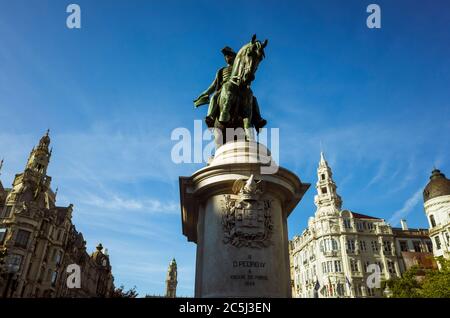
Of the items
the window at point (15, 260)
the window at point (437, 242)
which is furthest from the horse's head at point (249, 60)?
the window at point (437, 242)

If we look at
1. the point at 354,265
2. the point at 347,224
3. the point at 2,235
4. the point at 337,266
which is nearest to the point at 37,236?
the point at 2,235

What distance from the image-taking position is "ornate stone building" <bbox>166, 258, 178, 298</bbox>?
119 metres

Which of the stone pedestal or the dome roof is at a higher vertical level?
the dome roof

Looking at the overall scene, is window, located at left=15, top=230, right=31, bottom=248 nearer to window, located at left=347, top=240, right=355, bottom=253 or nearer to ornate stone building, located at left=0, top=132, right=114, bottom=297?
ornate stone building, located at left=0, top=132, right=114, bottom=297

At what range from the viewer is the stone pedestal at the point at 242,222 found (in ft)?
24.6

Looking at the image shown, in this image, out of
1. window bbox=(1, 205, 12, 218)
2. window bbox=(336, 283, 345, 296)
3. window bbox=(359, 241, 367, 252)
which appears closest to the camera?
window bbox=(1, 205, 12, 218)

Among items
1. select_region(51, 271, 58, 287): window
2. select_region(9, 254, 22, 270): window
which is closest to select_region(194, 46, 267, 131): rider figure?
select_region(9, 254, 22, 270): window

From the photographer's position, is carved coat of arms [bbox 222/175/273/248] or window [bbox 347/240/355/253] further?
window [bbox 347/240/355/253]

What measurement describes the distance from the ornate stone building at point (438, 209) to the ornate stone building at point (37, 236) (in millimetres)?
64939

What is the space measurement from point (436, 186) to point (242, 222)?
228ft

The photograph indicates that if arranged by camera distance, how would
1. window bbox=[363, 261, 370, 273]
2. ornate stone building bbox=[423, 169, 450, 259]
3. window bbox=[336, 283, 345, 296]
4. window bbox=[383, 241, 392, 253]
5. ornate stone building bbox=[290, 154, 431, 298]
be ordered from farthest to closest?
window bbox=[383, 241, 392, 253], window bbox=[363, 261, 370, 273], ornate stone building bbox=[290, 154, 431, 298], window bbox=[336, 283, 345, 296], ornate stone building bbox=[423, 169, 450, 259]

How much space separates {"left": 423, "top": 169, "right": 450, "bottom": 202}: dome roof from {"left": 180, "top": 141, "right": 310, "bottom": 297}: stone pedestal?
2593 inches
